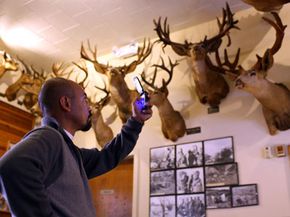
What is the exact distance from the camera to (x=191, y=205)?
4105 mm

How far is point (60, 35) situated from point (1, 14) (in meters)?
0.86

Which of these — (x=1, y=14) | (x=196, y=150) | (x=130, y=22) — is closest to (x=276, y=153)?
(x=196, y=150)

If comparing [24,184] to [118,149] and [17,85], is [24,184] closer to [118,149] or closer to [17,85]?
[118,149]

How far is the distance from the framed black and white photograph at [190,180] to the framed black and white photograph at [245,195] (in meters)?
0.40

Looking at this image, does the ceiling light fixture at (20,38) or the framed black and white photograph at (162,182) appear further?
the ceiling light fixture at (20,38)

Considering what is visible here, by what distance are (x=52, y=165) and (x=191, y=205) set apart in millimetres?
2992

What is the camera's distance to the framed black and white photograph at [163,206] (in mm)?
4227

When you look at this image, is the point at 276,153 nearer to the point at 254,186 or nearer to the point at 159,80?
the point at 254,186

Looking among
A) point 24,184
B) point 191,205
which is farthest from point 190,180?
point 24,184

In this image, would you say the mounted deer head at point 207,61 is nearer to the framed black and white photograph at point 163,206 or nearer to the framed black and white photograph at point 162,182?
the framed black and white photograph at point 162,182

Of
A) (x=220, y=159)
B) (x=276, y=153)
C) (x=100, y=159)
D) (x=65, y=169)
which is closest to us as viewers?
(x=65, y=169)

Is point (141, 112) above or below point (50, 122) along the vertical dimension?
above

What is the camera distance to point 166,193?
4332 mm

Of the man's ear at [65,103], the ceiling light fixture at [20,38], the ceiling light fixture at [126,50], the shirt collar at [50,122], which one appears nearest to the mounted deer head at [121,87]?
the ceiling light fixture at [126,50]
